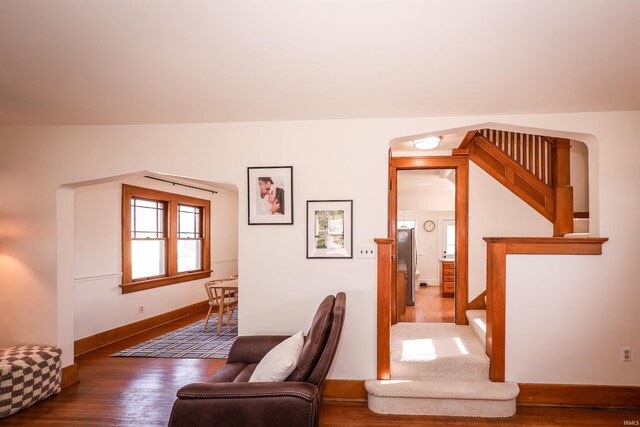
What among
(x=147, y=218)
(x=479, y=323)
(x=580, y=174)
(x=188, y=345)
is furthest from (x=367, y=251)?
(x=147, y=218)

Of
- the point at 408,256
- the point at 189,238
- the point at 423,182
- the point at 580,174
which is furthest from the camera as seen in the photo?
the point at 423,182

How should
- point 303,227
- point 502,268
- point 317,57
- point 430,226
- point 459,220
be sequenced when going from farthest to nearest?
point 430,226 → point 459,220 → point 303,227 → point 502,268 → point 317,57

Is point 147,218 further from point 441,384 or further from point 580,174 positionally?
point 580,174

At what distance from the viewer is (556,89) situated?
278 centimetres

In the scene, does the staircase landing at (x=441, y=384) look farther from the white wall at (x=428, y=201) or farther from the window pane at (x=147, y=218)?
the white wall at (x=428, y=201)

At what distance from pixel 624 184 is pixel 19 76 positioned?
14.8 feet

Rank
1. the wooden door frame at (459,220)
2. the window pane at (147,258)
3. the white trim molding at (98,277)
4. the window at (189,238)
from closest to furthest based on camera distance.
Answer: the wooden door frame at (459,220), the white trim molding at (98,277), the window pane at (147,258), the window at (189,238)

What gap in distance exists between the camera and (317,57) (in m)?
2.31

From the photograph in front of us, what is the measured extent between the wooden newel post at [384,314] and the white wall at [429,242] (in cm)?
695

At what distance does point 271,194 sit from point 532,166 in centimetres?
286

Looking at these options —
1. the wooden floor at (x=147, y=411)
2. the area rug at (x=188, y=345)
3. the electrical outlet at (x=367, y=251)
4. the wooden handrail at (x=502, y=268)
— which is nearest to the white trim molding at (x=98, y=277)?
the area rug at (x=188, y=345)

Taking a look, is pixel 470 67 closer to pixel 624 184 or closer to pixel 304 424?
pixel 624 184

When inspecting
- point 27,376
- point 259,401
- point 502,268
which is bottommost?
point 27,376

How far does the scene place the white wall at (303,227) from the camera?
130 inches
